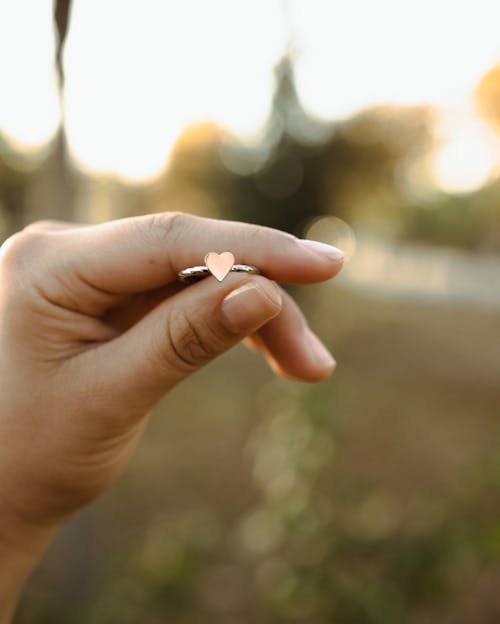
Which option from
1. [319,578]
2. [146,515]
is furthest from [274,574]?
[146,515]

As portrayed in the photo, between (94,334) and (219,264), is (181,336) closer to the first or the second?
(219,264)

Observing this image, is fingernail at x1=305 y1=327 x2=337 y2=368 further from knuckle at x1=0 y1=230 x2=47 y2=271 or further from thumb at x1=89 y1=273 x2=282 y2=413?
knuckle at x1=0 y1=230 x2=47 y2=271

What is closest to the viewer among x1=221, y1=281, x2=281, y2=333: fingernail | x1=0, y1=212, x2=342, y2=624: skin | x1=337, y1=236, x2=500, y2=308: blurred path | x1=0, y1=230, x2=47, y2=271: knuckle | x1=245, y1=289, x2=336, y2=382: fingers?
x1=221, y1=281, x2=281, y2=333: fingernail

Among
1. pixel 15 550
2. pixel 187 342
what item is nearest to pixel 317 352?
pixel 187 342

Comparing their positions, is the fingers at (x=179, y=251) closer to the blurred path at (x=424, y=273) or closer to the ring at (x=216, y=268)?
the ring at (x=216, y=268)

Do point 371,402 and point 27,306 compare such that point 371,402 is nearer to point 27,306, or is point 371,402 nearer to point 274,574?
point 274,574

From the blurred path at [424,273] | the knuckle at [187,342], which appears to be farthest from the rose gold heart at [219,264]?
the blurred path at [424,273]

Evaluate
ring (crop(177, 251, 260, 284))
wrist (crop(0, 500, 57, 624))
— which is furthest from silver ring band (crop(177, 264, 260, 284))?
wrist (crop(0, 500, 57, 624))
